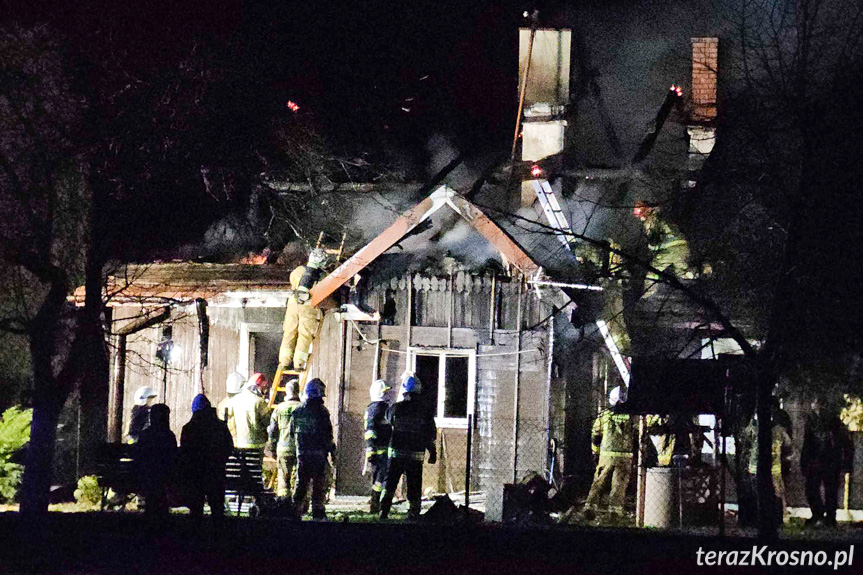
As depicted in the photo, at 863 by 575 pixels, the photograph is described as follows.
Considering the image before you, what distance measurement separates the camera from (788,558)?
11023 millimetres

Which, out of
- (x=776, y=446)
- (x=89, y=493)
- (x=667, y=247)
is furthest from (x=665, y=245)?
(x=89, y=493)

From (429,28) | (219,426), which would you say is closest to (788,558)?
(219,426)

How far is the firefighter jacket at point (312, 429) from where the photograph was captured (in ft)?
48.4

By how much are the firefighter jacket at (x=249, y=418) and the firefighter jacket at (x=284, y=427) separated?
18.9 inches

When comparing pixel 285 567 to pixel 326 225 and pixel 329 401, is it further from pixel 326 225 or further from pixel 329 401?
pixel 326 225

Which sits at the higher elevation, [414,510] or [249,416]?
[249,416]

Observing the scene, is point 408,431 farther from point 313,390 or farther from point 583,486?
point 583,486

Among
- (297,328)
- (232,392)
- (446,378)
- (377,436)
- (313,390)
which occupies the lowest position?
(377,436)

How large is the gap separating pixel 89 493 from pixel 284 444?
346cm

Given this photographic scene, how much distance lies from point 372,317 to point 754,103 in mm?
8449

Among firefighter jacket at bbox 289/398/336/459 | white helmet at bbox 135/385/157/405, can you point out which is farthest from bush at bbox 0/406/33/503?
firefighter jacket at bbox 289/398/336/459

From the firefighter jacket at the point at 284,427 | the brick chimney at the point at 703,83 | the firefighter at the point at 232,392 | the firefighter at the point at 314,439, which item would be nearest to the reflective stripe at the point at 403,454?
the firefighter at the point at 314,439

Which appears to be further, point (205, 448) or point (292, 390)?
point (292, 390)

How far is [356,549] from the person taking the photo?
1165 centimetres
